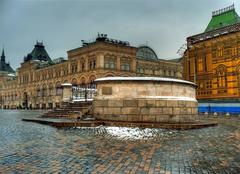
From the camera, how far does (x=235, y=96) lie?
1194 inches

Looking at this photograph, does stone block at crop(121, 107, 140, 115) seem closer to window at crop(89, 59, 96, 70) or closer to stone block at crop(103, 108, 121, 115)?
stone block at crop(103, 108, 121, 115)

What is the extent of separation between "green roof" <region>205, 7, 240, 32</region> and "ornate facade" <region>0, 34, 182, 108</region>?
21.3 metres

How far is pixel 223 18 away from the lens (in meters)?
43.4

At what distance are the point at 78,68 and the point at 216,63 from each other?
3570 centimetres

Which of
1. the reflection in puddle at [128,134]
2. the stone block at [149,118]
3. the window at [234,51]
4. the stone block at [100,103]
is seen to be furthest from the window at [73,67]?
the reflection in puddle at [128,134]

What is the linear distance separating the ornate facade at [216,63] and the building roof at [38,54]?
60681mm

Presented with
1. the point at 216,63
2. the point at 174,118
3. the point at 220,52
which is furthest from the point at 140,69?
the point at 174,118

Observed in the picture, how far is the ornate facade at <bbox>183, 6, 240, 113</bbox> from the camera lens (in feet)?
101

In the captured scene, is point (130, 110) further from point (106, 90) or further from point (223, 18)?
point (223, 18)

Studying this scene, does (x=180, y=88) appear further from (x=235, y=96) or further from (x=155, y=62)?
(x=155, y=62)

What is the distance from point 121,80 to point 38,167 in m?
7.93

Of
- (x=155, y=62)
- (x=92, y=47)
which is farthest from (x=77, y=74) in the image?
(x=155, y=62)

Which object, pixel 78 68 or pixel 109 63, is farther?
pixel 78 68

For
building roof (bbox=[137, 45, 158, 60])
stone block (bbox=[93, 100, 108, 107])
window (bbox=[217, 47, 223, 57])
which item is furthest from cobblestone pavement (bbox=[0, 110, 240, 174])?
building roof (bbox=[137, 45, 158, 60])
